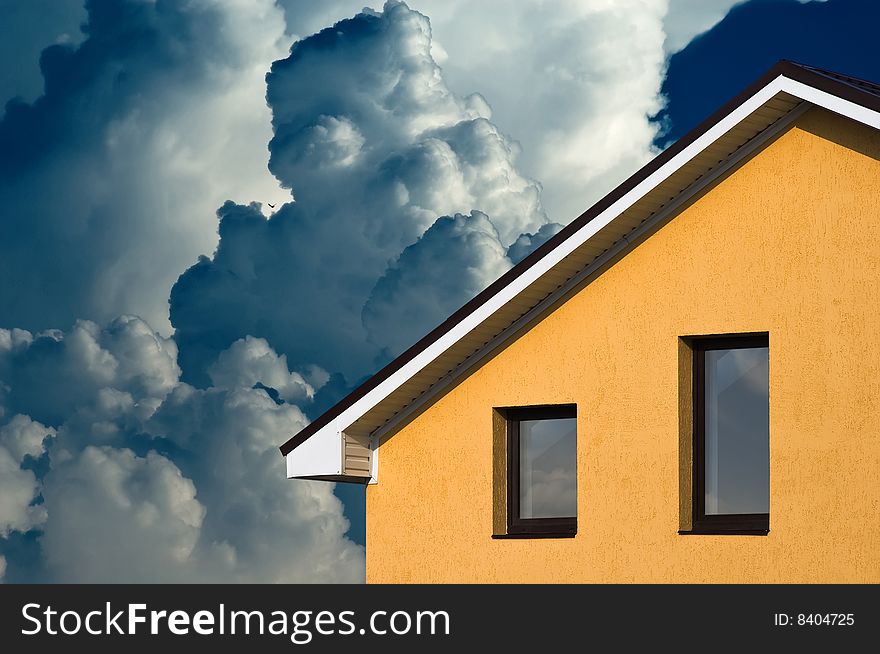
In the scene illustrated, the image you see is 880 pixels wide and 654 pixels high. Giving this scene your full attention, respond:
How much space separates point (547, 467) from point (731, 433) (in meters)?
2.00

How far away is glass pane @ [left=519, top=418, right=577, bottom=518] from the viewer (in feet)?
51.5

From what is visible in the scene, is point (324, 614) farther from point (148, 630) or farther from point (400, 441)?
point (400, 441)

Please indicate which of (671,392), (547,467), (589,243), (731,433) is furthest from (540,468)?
(589,243)

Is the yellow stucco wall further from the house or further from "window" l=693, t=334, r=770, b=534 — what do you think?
"window" l=693, t=334, r=770, b=534

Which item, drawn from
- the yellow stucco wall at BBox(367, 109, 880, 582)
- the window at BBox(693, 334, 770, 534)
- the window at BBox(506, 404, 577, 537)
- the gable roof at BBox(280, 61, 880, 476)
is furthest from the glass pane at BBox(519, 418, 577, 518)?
the window at BBox(693, 334, 770, 534)

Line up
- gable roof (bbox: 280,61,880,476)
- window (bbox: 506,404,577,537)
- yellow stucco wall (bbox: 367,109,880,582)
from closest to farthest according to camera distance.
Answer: yellow stucco wall (bbox: 367,109,880,582) < gable roof (bbox: 280,61,880,476) < window (bbox: 506,404,577,537)

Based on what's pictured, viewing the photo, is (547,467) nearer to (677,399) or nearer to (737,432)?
(677,399)

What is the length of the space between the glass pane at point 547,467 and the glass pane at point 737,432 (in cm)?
148

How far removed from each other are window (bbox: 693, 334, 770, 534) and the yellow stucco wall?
0.31 m

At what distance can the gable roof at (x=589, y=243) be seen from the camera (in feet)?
46.5

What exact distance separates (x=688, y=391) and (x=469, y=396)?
7.60ft

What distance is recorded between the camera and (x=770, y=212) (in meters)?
14.5

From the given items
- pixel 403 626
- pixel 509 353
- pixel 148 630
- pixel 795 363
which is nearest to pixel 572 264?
pixel 509 353

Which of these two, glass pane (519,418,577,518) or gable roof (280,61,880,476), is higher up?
gable roof (280,61,880,476)
